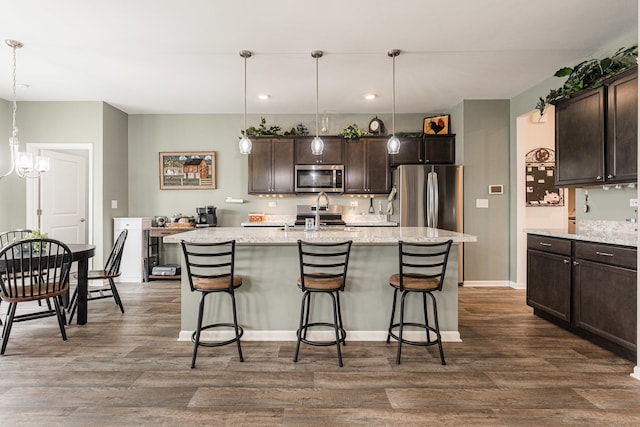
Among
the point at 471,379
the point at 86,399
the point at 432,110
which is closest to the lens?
the point at 86,399

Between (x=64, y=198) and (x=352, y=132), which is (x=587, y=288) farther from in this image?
(x=64, y=198)

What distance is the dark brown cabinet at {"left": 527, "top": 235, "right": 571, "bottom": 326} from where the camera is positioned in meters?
3.28

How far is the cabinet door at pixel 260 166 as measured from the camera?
567 centimetres

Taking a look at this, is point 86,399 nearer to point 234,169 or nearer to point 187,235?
point 187,235

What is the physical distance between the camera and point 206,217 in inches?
223

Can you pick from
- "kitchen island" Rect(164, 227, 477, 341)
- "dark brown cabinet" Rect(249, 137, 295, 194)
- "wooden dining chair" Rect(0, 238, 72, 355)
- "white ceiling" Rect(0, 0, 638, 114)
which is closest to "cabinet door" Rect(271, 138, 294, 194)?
"dark brown cabinet" Rect(249, 137, 295, 194)

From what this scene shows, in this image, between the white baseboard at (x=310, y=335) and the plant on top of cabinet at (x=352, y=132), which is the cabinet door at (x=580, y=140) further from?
the plant on top of cabinet at (x=352, y=132)

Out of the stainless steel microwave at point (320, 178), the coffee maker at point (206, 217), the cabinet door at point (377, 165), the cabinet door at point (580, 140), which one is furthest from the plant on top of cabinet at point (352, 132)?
the cabinet door at point (580, 140)

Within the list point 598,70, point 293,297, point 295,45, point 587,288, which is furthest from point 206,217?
point 598,70

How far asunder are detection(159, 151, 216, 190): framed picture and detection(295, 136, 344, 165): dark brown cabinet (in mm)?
1499

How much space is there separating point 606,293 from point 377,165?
341 cm

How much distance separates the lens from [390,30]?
10.4 feet

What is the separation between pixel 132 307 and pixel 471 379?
3.58m

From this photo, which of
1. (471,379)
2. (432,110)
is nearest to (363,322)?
(471,379)
